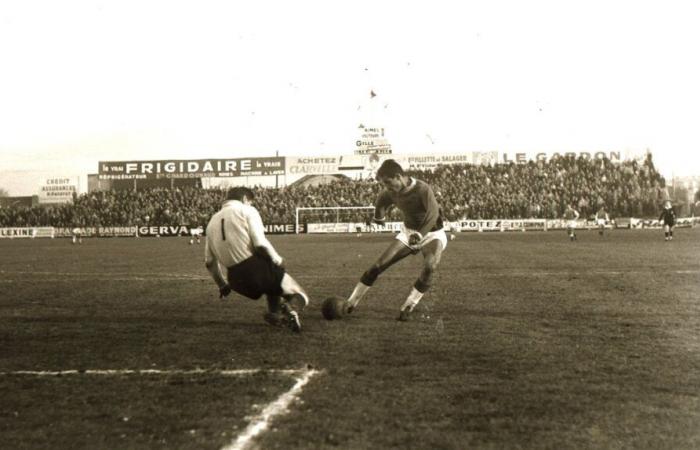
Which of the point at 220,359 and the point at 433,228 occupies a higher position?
the point at 433,228

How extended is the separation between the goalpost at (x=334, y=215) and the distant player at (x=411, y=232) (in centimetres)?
4260

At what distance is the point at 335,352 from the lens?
618 centimetres

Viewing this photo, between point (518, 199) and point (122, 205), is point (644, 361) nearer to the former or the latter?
point (518, 199)

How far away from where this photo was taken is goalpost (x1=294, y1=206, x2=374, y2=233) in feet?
171

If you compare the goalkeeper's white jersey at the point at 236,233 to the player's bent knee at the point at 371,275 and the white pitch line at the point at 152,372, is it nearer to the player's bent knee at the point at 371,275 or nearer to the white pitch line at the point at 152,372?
the player's bent knee at the point at 371,275

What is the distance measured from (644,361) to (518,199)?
4244 centimetres

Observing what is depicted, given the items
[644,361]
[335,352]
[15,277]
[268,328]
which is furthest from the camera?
[15,277]

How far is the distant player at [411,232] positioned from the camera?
8.40 m

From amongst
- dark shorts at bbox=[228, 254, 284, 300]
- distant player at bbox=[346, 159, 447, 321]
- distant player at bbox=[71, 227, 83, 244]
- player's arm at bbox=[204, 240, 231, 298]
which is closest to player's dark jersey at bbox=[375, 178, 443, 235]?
distant player at bbox=[346, 159, 447, 321]

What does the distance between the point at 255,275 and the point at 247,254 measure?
0.76ft

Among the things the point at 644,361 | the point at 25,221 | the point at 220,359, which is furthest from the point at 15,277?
the point at 25,221

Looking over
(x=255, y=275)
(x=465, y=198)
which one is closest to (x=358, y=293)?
(x=255, y=275)

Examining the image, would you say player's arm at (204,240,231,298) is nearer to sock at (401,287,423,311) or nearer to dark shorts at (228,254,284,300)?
dark shorts at (228,254,284,300)

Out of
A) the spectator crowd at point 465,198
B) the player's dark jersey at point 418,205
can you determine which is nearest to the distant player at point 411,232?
the player's dark jersey at point 418,205
